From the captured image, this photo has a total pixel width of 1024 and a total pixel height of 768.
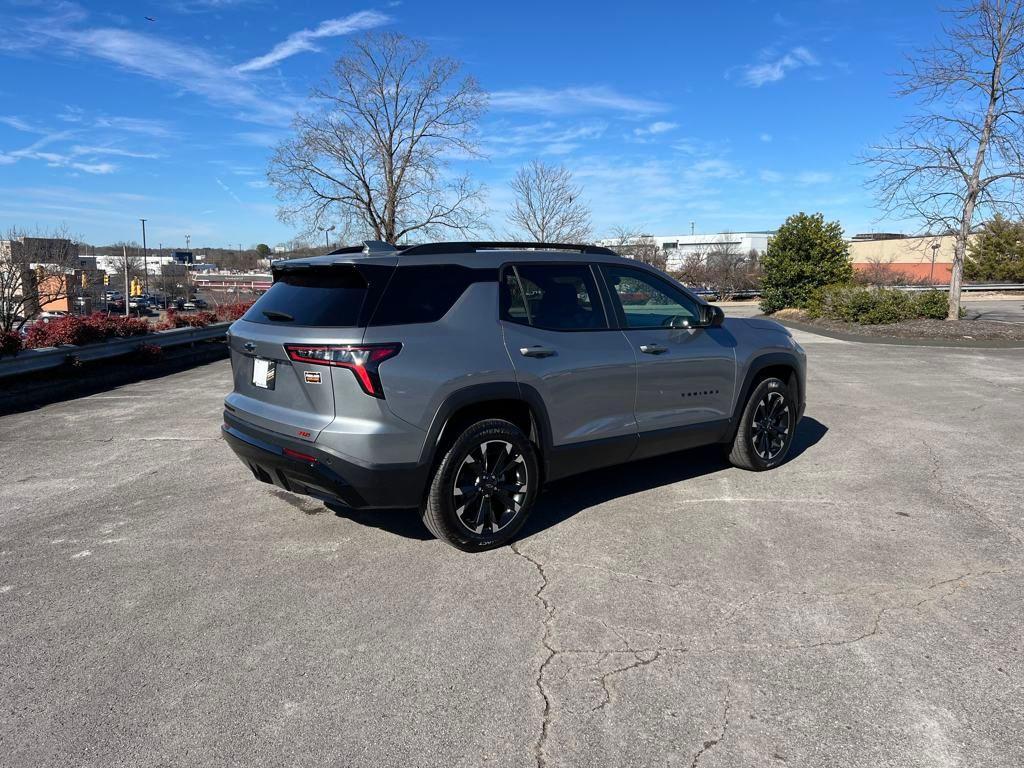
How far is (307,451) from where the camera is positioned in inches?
147

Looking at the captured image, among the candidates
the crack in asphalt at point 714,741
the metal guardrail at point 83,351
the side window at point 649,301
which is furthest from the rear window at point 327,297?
the metal guardrail at point 83,351

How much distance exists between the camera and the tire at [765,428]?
18.7ft

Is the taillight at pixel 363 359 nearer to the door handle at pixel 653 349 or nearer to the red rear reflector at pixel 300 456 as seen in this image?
the red rear reflector at pixel 300 456

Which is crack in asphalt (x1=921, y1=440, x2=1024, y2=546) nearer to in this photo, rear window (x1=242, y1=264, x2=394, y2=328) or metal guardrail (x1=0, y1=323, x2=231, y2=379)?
rear window (x1=242, y1=264, x2=394, y2=328)

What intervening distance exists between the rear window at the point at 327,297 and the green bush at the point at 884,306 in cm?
1912

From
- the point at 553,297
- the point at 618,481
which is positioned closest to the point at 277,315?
the point at 553,297

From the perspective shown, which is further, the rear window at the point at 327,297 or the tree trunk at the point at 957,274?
the tree trunk at the point at 957,274

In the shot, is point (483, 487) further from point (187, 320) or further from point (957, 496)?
point (187, 320)

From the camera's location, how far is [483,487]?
13.4 feet

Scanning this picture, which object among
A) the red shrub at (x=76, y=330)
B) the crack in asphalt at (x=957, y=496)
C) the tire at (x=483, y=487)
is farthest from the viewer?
the red shrub at (x=76, y=330)

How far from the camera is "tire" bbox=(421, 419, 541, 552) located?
3.92 meters

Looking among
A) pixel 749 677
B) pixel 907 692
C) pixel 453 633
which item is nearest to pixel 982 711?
pixel 907 692

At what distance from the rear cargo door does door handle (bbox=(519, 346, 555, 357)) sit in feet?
3.07

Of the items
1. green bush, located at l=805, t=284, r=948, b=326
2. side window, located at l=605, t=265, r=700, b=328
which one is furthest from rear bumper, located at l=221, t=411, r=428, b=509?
green bush, located at l=805, t=284, r=948, b=326
